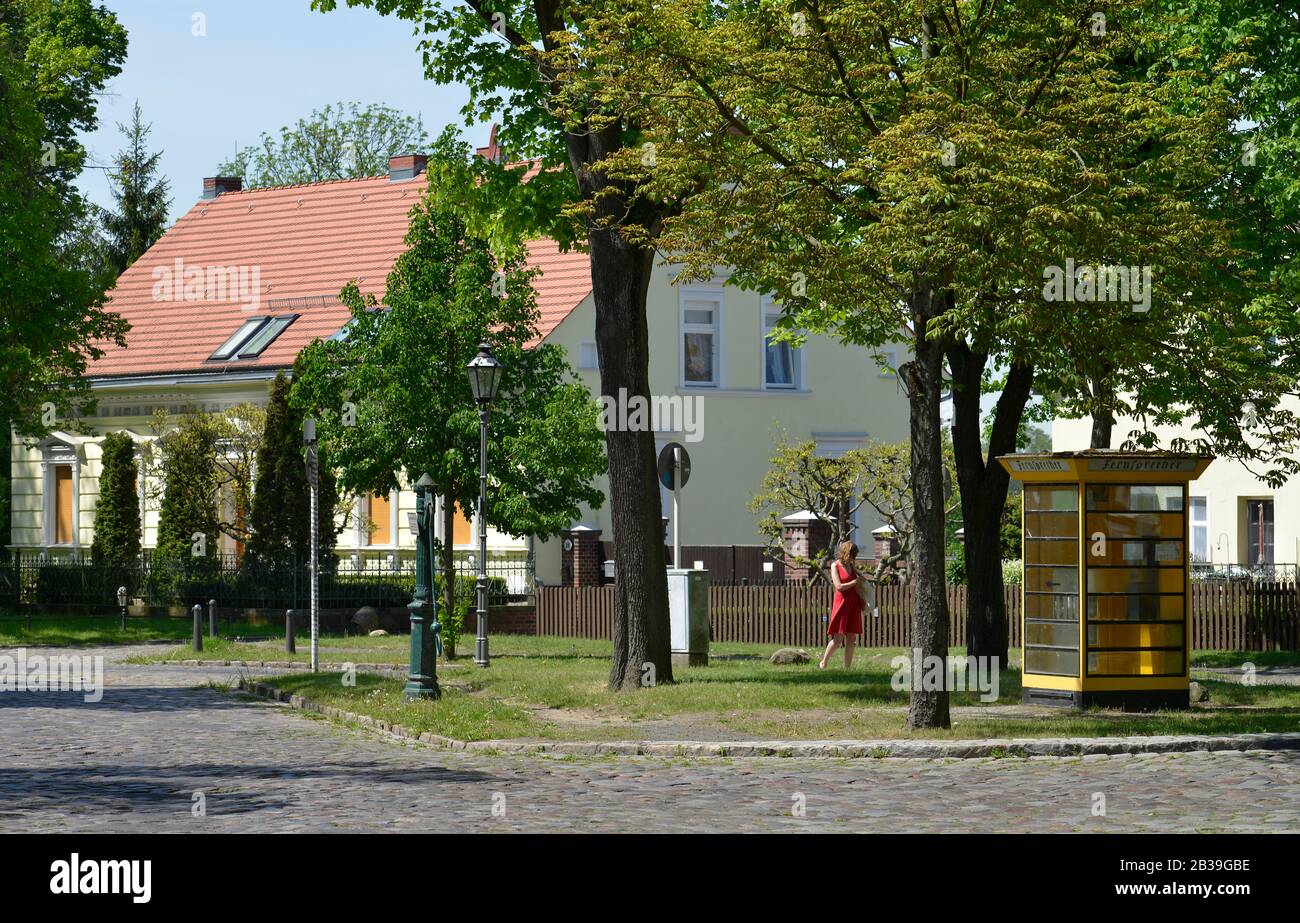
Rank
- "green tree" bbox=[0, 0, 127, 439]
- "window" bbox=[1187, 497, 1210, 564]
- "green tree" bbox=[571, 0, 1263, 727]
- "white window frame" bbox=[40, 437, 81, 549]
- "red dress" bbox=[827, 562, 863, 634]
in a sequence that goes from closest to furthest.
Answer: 1. "green tree" bbox=[571, 0, 1263, 727]
2. "red dress" bbox=[827, 562, 863, 634]
3. "green tree" bbox=[0, 0, 127, 439]
4. "window" bbox=[1187, 497, 1210, 564]
5. "white window frame" bbox=[40, 437, 81, 549]

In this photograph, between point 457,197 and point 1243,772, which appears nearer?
point 1243,772

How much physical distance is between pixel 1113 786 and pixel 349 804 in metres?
5.62

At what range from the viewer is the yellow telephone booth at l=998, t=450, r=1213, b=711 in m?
19.2

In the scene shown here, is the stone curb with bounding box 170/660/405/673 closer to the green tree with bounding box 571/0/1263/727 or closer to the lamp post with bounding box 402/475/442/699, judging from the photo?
the lamp post with bounding box 402/475/442/699

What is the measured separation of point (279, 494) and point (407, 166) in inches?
602

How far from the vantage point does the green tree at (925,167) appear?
16281 millimetres

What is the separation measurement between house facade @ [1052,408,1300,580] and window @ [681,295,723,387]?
1016 cm

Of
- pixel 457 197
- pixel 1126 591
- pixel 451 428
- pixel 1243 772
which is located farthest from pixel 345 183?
pixel 1243 772

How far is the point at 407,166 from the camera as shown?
5128 cm

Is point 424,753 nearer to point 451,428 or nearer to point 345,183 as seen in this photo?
point 451,428

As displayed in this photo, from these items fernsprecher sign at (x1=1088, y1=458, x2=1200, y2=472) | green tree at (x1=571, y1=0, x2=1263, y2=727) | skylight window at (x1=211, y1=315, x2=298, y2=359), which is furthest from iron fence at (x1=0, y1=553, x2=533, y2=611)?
green tree at (x1=571, y1=0, x2=1263, y2=727)

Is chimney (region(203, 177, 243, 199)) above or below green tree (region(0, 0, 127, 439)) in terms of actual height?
above

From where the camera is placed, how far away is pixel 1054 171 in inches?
637

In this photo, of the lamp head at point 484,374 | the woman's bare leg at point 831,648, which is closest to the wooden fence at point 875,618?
the lamp head at point 484,374
